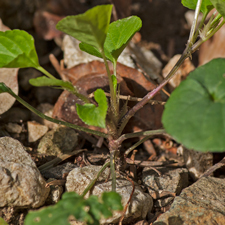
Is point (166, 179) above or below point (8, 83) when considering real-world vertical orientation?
below

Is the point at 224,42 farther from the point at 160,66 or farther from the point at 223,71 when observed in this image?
the point at 223,71

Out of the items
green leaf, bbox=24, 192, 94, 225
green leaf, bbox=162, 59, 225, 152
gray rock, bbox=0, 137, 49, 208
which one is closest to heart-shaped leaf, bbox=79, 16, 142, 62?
green leaf, bbox=162, 59, 225, 152

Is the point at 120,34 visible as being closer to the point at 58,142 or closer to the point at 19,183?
the point at 58,142

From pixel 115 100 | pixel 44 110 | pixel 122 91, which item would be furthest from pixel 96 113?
pixel 44 110

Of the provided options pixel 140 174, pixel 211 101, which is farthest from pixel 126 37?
pixel 140 174

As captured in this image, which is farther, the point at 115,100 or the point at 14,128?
the point at 14,128

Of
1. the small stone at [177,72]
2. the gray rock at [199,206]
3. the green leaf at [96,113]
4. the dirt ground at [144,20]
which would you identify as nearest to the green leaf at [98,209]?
the green leaf at [96,113]
